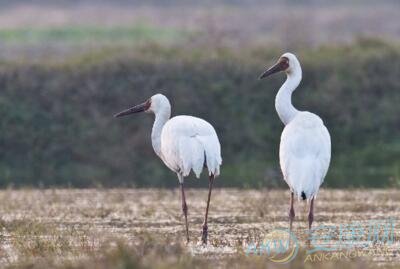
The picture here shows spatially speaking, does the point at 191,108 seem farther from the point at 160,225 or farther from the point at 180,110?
the point at 160,225

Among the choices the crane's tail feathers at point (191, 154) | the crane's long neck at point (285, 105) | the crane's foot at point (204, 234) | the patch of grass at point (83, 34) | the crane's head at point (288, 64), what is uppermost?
the patch of grass at point (83, 34)

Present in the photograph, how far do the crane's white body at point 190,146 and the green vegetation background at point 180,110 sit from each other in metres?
7.63

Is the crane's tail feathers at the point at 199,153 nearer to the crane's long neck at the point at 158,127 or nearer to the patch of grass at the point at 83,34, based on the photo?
the crane's long neck at the point at 158,127

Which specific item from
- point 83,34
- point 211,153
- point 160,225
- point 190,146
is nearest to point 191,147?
point 190,146

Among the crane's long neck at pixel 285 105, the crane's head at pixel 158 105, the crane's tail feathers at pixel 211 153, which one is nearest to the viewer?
the crane's tail feathers at pixel 211 153

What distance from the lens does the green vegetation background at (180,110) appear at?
73.4 ft

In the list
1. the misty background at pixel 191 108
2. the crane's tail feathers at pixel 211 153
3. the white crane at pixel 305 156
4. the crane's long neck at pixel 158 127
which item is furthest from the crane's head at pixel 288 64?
the misty background at pixel 191 108

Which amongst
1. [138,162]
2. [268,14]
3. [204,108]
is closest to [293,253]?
[138,162]

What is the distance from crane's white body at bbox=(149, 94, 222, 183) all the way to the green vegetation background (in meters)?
7.63

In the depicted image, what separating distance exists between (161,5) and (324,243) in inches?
1791

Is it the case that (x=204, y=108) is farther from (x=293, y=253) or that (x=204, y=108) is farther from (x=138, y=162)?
(x=293, y=253)

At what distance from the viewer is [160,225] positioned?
546 inches

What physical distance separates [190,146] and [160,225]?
5.93 feet

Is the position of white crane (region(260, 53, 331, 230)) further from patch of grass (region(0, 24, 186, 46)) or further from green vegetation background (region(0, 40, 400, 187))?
patch of grass (region(0, 24, 186, 46))
